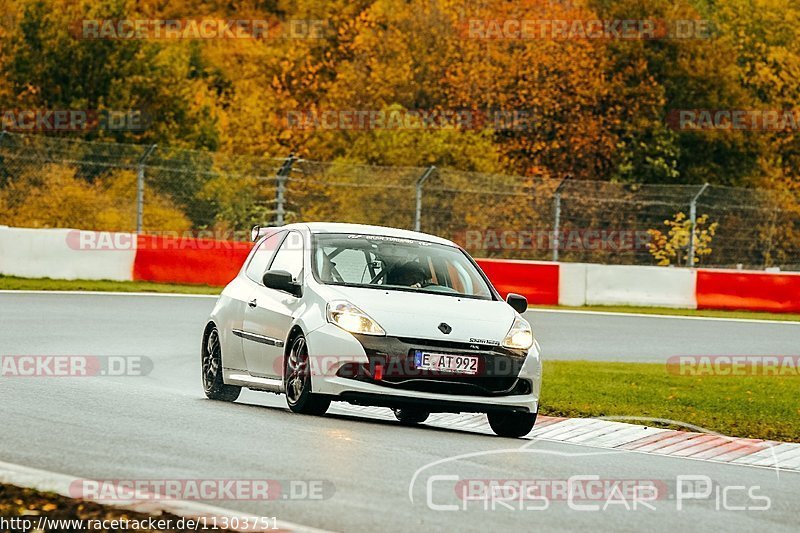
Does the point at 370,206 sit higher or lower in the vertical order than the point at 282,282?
lower

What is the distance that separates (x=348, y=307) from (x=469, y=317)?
2.79ft

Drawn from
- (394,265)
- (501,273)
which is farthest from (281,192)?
(394,265)

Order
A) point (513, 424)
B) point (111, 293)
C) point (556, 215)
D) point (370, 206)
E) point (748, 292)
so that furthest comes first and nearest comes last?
point (370, 206), point (556, 215), point (748, 292), point (111, 293), point (513, 424)

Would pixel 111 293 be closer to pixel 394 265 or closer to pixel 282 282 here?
pixel 394 265

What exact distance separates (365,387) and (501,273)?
58.7ft

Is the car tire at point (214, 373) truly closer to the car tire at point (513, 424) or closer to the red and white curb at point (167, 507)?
the car tire at point (513, 424)

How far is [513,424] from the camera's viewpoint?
11.3 meters

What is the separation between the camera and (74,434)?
9398 millimetres

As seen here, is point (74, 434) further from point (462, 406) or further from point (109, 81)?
point (109, 81)

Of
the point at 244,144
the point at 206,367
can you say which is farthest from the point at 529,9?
the point at 206,367

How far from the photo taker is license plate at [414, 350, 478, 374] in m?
10.7

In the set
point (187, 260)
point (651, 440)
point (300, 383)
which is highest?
point (300, 383)

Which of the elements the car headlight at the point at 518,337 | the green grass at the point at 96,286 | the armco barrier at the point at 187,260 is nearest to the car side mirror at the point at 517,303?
the car headlight at the point at 518,337

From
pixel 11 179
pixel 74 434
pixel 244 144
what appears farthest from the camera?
pixel 244 144
